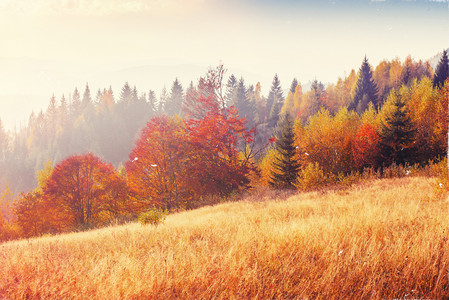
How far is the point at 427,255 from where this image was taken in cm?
328

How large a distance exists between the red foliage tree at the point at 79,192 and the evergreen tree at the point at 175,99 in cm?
6410

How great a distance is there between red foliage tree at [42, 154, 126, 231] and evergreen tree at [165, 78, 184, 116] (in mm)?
64098

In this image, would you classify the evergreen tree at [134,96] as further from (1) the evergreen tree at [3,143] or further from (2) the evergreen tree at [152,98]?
(1) the evergreen tree at [3,143]

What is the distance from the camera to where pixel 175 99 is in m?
91.9

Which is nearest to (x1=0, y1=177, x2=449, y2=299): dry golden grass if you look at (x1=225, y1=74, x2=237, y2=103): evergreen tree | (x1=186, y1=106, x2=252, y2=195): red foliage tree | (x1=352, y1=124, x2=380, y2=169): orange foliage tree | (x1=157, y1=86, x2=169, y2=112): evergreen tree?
(x1=186, y1=106, x2=252, y2=195): red foliage tree

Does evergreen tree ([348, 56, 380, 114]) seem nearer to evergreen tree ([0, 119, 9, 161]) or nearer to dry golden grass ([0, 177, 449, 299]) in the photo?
dry golden grass ([0, 177, 449, 299])

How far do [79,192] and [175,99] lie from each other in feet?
229

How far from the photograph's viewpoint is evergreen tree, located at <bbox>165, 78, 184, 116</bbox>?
90.5 m

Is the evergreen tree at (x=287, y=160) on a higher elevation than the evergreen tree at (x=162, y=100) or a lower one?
lower

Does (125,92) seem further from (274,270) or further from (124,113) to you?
(274,270)

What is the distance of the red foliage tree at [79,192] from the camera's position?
26.0 meters

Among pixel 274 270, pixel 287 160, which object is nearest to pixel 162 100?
pixel 287 160

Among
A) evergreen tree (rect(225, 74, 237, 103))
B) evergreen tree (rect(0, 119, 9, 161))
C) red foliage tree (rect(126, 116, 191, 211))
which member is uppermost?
evergreen tree (rect(225, 74, 237, 103))

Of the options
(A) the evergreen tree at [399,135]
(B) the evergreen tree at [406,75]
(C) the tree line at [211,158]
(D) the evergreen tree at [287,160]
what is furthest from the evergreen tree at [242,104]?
(A) the evergreen tree at [399,135]
